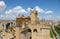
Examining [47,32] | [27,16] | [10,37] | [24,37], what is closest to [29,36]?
[24,37]

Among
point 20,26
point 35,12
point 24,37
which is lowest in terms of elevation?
point 24,37

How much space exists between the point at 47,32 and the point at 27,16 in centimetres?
203

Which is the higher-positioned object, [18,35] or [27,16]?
[27,16]

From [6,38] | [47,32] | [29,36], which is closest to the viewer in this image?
[47,32]

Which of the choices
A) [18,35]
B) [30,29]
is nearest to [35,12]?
[30,29]

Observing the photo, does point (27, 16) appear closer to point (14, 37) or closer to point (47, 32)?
point (14, 37)

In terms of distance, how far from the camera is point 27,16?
5.19m

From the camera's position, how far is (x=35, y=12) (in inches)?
206

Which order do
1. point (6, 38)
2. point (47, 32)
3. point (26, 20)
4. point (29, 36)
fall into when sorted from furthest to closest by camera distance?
point (26, 20) → point (29, 36) → point (6, 38) → point (47, 32)

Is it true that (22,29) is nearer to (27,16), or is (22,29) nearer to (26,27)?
(26,27)

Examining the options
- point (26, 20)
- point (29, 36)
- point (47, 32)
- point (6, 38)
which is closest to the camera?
point (47, 32)

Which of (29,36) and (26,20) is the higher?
(26,20)

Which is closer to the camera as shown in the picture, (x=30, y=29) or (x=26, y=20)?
(x=30, y=29)

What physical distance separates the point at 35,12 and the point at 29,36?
0.99m
